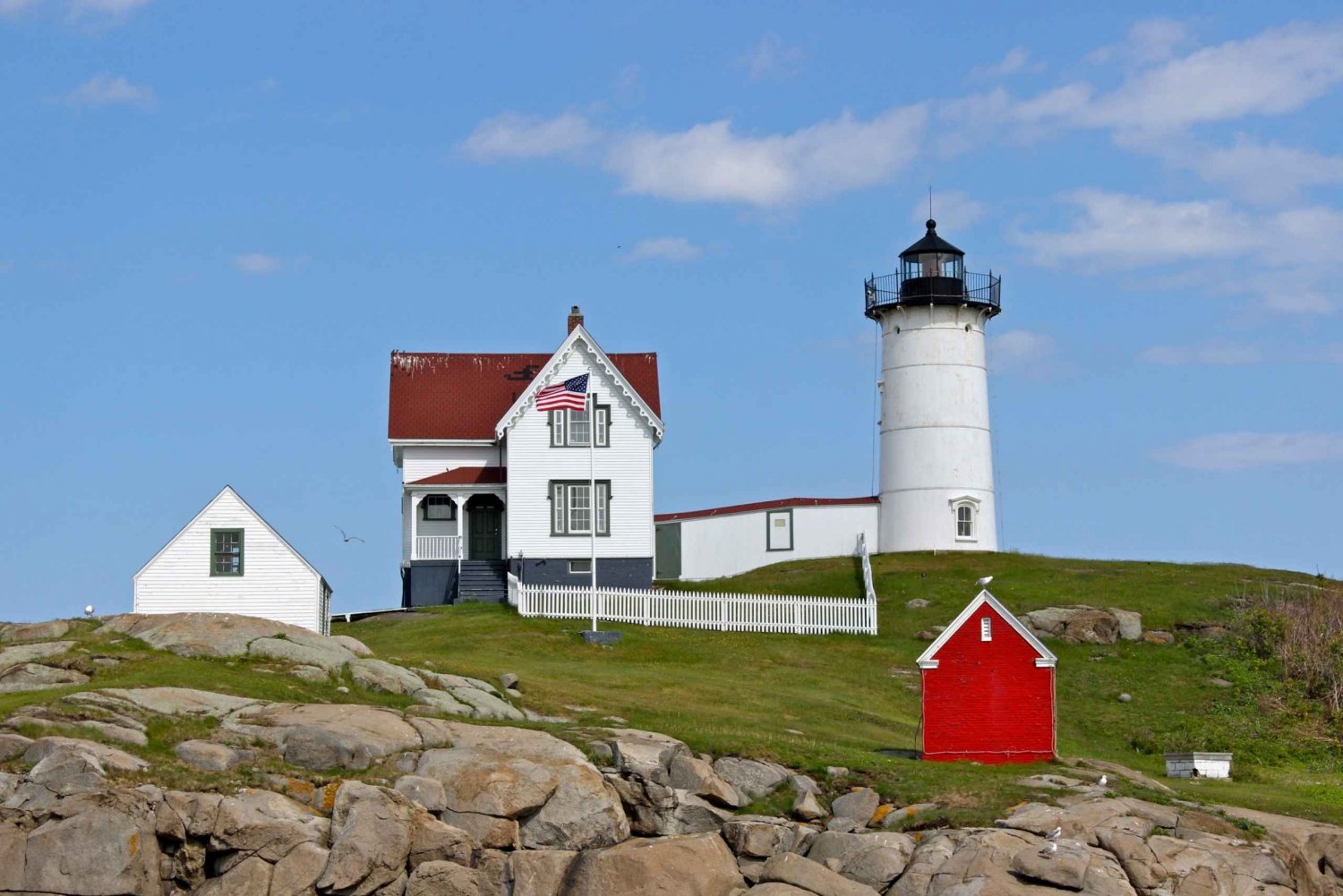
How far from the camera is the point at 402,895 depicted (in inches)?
941

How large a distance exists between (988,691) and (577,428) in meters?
21.9

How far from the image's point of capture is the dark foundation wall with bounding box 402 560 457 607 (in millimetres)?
53656

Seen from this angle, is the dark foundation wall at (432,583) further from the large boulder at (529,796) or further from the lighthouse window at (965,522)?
the large boulder at (529,796)

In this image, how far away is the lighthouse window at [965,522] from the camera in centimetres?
5638

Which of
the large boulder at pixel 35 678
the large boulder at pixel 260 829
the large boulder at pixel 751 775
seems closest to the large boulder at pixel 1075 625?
the large boulder at pixel 751 775

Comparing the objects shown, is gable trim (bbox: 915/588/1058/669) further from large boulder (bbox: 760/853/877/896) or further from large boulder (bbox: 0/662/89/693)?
large boulder (bbox: 0/662/89/693)

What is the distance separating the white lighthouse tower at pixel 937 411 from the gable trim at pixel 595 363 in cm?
912

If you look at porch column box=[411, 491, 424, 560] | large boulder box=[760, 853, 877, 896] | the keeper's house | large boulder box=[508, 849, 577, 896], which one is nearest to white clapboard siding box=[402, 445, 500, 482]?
the keeper's house

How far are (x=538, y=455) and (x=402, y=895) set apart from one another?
28.6 m

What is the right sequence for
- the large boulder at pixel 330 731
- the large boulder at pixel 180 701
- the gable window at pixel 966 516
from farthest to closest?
the gable window at pixel 966 516, the large boulder at pixel 180 701, the large boulder at pixel 330 731

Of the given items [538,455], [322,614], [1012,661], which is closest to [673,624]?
[538,455]

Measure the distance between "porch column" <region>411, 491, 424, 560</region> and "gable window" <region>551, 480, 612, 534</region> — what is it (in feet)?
15.6

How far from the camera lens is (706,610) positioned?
47.4m

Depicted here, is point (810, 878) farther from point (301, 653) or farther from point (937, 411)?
point (937, 411)
